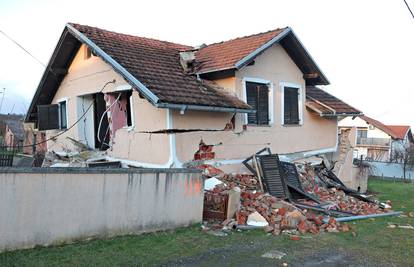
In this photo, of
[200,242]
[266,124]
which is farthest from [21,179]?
[266,124]

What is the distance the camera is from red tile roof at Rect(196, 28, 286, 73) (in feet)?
40.4

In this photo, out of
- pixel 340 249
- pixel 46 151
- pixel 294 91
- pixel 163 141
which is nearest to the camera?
pixel 340 249

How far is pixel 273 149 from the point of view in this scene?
13.7m

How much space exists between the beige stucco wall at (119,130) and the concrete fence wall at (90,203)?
2.67 m

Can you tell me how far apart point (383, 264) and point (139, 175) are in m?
4.40

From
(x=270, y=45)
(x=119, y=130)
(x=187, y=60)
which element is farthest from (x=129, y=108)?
(x=270, y=45)

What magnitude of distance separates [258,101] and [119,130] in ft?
14.7

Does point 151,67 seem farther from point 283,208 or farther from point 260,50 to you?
point 283,208

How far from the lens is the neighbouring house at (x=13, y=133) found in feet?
133

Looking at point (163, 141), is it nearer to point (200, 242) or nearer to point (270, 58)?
point (200, 242)

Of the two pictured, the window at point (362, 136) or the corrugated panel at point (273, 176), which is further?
the window at point (362, 136)

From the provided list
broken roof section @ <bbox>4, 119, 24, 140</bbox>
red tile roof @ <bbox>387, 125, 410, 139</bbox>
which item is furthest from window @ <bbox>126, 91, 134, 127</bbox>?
red tile roof @ <bbox>387, 125, 410, 139</bbox>

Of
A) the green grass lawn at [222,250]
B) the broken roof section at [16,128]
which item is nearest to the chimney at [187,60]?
the green grass lawn at [222,250]

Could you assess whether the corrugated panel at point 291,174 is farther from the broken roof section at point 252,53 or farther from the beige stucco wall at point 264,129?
the broken roof section at point 252,53
